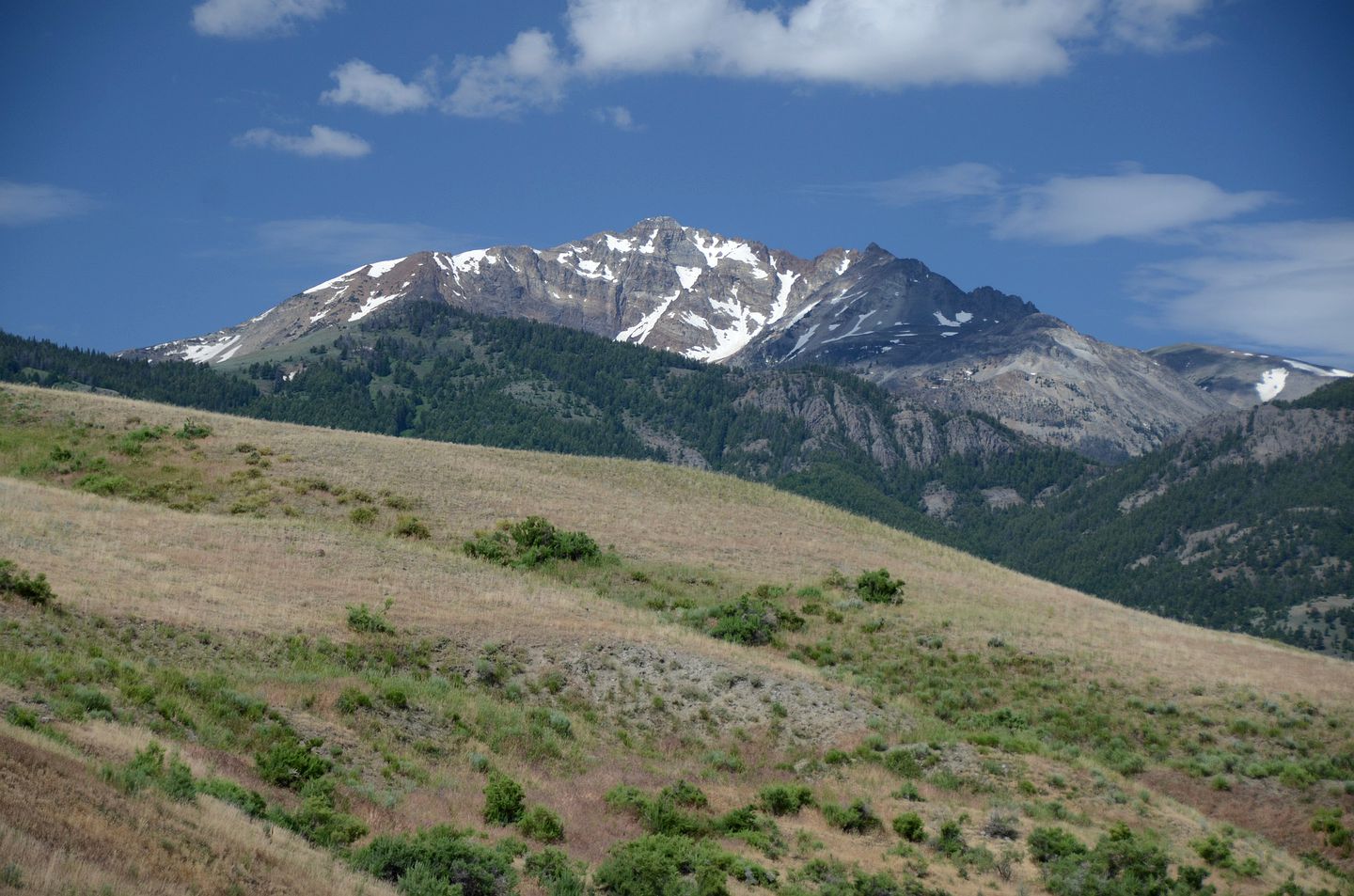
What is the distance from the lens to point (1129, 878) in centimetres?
2255

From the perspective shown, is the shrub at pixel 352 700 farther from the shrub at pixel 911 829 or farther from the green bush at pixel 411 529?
the green bush at pixel 411 529

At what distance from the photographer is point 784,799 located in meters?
25.5

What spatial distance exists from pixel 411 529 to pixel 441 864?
113ft

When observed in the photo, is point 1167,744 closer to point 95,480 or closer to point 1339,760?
point 1339,760

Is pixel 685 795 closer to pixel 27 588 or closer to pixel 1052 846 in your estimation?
pixel 1052 846

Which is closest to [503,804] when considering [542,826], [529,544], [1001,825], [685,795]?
[542,826]

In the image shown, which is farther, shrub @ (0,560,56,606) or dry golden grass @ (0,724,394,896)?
shrub @ (0,560,56,606)

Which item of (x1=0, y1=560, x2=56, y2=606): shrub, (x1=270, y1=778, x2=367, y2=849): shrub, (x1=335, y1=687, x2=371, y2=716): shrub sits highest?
(x1=0, y1=560, x2=56, y2=606): shrub

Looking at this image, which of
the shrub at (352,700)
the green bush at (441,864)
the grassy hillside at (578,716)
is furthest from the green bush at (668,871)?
the shrub at (352,700)

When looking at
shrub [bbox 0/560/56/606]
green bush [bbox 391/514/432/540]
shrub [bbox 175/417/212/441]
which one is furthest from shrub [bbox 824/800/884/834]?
shrub [bbox 175/417/212/441]

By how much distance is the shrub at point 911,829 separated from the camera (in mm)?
24656

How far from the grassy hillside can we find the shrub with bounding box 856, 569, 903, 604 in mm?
737

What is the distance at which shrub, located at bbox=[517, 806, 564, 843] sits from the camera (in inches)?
830

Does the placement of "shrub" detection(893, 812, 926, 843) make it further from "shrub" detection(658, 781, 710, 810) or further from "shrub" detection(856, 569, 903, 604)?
"shrub" detection(856, 569, 903, 604)
